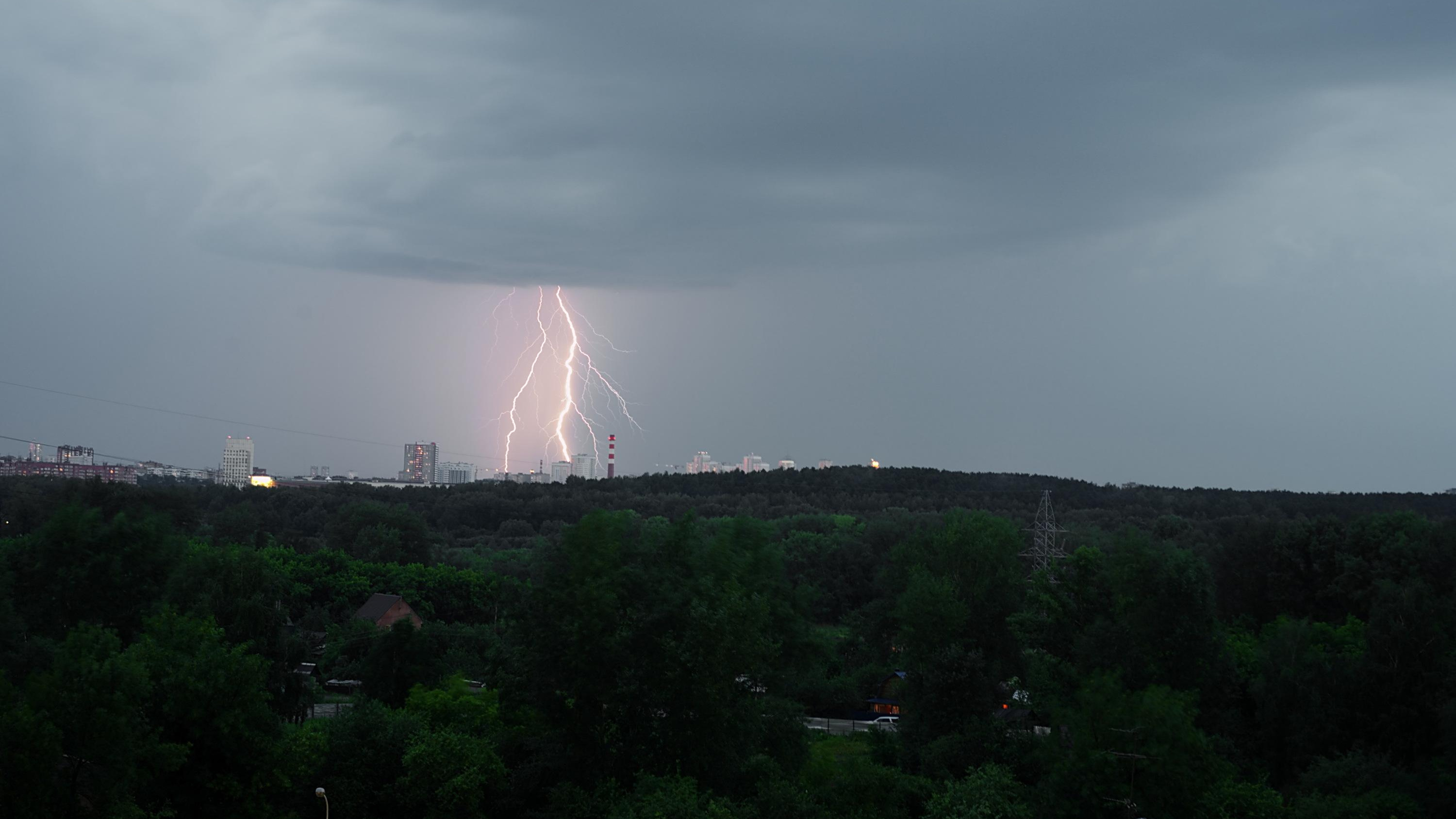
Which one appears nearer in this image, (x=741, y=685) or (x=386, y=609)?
(x=741, y=685)

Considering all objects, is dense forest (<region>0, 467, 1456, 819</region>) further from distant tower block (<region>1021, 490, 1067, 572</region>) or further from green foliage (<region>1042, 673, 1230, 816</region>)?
distant tower block (<region>1021, 490, 1067, 572</region>)

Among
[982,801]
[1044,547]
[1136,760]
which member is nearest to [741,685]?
[982,801]

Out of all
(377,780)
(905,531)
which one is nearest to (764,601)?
(377,780)

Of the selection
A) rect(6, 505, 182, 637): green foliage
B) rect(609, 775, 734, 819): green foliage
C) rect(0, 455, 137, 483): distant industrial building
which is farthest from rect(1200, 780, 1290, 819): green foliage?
rect(0, 455, 137, 483): distant industrial building

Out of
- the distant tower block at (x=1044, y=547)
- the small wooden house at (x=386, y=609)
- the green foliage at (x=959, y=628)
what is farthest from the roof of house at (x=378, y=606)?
the distant tower block at (x=1044, y=547)

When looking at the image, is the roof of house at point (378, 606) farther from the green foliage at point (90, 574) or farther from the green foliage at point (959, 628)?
the green foliage at point (959, 628)

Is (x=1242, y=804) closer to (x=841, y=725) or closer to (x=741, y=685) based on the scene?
(x=741, y=685)
